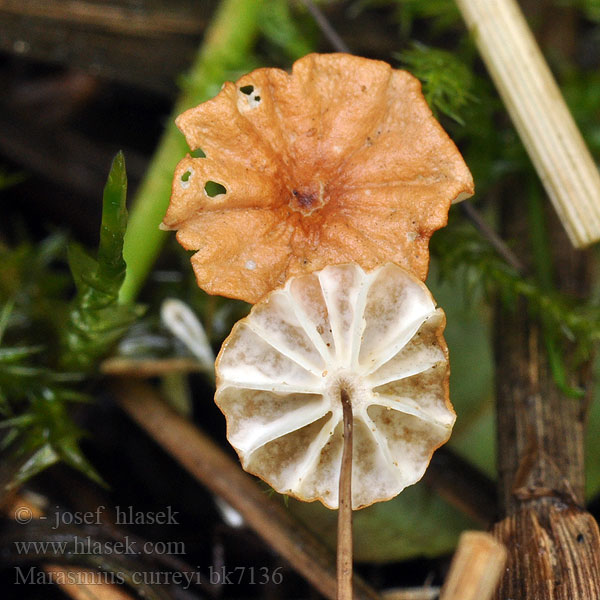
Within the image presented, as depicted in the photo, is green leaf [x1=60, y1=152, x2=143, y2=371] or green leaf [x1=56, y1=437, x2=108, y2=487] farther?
green leaf [x1=56, y1=437, x2=108, y2=487]

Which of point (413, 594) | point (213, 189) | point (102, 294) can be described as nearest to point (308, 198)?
point (213, 189)

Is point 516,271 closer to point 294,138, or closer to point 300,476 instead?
point 294,138

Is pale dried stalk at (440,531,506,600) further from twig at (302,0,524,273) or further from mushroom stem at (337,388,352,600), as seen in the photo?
twig at (302,0,524,273)

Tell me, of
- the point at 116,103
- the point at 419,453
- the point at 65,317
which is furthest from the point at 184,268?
the point at 419,453

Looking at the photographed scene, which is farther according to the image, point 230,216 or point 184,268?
point 184,268

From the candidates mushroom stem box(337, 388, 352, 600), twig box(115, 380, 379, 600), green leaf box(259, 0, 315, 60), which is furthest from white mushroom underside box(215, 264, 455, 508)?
green leaf box(259, 0, 315, 60)

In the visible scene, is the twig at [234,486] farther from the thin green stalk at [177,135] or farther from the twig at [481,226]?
the twig at [481,226]

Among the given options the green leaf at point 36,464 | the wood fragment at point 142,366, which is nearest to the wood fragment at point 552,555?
the wood fragment at point 142,366
